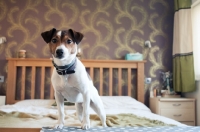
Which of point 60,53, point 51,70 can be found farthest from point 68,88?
point 51,70

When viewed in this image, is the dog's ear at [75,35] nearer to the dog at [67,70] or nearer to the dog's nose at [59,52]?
the dog at [67,70]

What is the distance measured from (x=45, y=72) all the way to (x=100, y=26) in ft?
3.66

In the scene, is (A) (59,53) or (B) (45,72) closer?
(A) (59,53)

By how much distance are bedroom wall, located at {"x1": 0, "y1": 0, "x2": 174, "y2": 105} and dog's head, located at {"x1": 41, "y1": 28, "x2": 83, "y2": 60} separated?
1.98 m

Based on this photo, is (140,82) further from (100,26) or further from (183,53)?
(100,26)

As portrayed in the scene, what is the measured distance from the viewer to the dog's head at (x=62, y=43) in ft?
3.56

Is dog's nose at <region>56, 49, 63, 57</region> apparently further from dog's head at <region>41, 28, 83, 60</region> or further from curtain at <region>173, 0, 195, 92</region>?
curtain at <region>173, 0, 195, 92</region>

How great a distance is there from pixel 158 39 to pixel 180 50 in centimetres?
46

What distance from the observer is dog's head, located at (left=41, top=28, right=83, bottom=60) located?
1086mm

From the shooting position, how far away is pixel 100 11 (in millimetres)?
3271

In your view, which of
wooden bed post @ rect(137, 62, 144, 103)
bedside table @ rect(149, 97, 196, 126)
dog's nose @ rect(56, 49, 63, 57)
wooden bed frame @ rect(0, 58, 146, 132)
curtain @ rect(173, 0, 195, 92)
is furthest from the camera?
wooden bed post @ rect(137, 62, 144, 103)

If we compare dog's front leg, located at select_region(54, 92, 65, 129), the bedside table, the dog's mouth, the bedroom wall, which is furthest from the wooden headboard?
the dog's mouth

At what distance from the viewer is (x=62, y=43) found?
1.13 meters

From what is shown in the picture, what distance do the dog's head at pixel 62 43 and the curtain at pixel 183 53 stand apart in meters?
2.13
